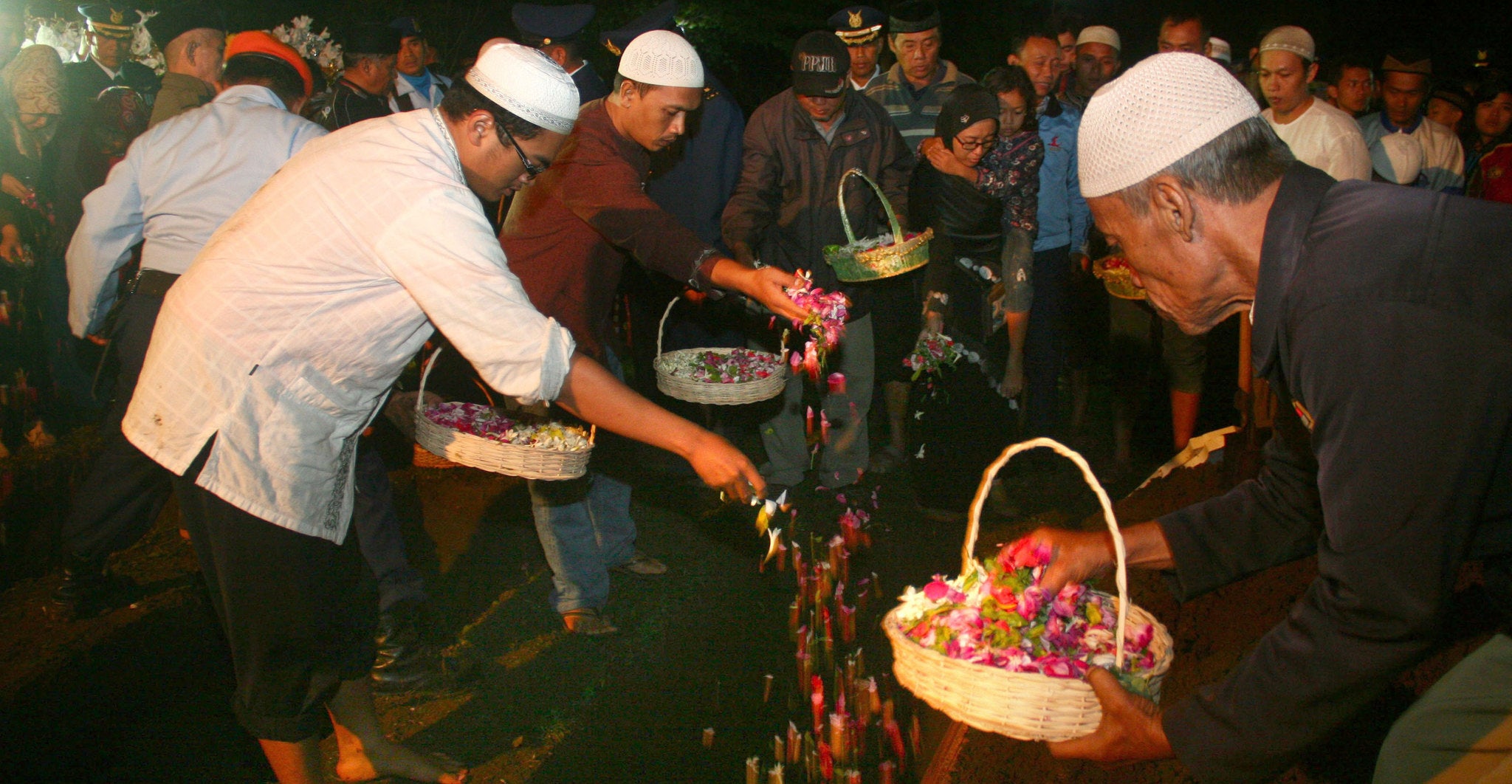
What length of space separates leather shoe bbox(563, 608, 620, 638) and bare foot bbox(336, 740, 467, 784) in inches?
40.3

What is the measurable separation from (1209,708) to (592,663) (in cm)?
293

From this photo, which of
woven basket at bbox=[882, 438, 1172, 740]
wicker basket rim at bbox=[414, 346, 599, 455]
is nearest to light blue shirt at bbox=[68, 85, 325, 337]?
wicker basket rim at bbox=[414, 346, 599, 455]

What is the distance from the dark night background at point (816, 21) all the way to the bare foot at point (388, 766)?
10666 mm

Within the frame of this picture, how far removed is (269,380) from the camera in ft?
7.91

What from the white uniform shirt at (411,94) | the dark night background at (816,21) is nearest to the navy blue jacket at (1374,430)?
the white uniform shirt at (411,94)

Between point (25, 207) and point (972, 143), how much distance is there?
6.57 meters

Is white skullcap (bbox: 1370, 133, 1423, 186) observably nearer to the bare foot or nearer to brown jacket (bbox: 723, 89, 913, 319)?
brown jacket (bbox: 723, 89, 913, 319)

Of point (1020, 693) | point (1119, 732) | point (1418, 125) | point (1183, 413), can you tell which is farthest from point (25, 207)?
point (1418, 125)

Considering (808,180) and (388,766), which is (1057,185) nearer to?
(808,180)

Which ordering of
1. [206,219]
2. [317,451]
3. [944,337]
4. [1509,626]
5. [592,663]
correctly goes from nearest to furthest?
[1509,626]
[317,451]
[206,219]
[592,663]
[944,337]

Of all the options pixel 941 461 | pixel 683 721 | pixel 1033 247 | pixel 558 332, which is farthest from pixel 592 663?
pixel 1033 247

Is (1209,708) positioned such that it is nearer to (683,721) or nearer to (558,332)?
(558,332)

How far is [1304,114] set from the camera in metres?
5.27

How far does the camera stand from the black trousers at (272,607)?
2.54m
